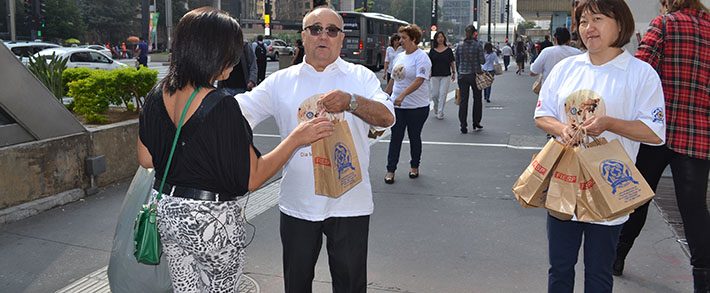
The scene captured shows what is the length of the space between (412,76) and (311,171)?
16.0ft

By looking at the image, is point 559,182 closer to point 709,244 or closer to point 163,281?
point 709,244

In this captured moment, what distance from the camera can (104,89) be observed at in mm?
8219

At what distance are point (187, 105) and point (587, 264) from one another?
6.42 feet

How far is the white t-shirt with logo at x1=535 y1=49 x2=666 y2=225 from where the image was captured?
115 inches

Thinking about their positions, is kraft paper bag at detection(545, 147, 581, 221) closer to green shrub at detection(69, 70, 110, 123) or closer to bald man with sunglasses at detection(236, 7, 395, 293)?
bald man with sunglasses at detection(236, 7, 395, 293)

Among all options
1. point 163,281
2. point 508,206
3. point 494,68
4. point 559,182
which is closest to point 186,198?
point 163,281

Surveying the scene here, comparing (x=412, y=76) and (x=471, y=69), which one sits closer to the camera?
(x=412, y=76)

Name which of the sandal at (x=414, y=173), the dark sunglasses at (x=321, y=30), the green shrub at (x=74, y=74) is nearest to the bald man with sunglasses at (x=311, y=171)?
the dark sunglasses at (x=321, y=30)

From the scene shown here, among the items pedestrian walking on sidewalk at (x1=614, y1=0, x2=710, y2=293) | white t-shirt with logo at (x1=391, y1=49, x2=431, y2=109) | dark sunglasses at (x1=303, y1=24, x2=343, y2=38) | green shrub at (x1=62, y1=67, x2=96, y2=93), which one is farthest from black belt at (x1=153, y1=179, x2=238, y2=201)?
green shrub at (x1=62, y1=67, x2=96, y2=93)

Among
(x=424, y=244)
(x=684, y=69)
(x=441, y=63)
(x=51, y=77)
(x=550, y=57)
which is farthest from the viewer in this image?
(x=441, y=63)

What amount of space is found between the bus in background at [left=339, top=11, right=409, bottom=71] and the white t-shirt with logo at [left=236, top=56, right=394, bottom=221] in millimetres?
26945

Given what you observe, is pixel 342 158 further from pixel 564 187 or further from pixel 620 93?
pixel 620 93

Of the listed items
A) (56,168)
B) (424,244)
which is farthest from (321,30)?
(56,168)

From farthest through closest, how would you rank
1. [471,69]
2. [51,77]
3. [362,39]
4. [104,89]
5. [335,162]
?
1. [362,39]
2. [471,69]
3. [51,77]
4. [104,89]
5. [335,162]
